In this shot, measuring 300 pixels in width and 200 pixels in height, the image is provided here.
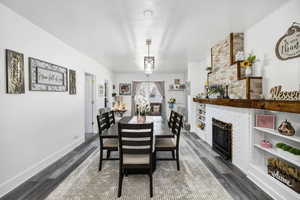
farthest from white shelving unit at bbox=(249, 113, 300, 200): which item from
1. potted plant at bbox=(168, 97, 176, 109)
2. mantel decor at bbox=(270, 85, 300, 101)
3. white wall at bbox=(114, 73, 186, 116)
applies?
white wall at bbox=(114, 73, 186, 116)

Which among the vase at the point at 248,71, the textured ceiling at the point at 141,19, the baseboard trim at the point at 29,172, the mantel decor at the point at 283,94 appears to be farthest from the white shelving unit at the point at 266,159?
the baseboard trim at the point at 29,172

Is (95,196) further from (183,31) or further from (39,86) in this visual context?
(183,31)

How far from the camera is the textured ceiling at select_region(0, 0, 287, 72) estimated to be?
79.4 inches

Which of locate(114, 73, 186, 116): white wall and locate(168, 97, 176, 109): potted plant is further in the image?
locate(114, 73, 186, 116): white wall

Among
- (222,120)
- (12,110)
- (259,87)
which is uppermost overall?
(259,87)

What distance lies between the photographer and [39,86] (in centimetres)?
274

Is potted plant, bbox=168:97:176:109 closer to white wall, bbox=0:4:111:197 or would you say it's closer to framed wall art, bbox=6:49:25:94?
white wall, bbox=0:4:111:197

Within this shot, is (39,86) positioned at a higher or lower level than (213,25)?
lower

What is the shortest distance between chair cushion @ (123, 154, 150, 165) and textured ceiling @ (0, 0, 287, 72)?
2018 millimetres

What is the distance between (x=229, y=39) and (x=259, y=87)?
3.94 ft

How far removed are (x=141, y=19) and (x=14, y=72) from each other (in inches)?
79.8

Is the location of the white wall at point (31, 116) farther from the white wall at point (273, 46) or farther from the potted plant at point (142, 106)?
the white wall at point (273, 46)

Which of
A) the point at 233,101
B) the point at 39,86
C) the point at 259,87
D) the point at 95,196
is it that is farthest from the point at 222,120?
the point at 39,86

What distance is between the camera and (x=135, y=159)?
6.84 ft
